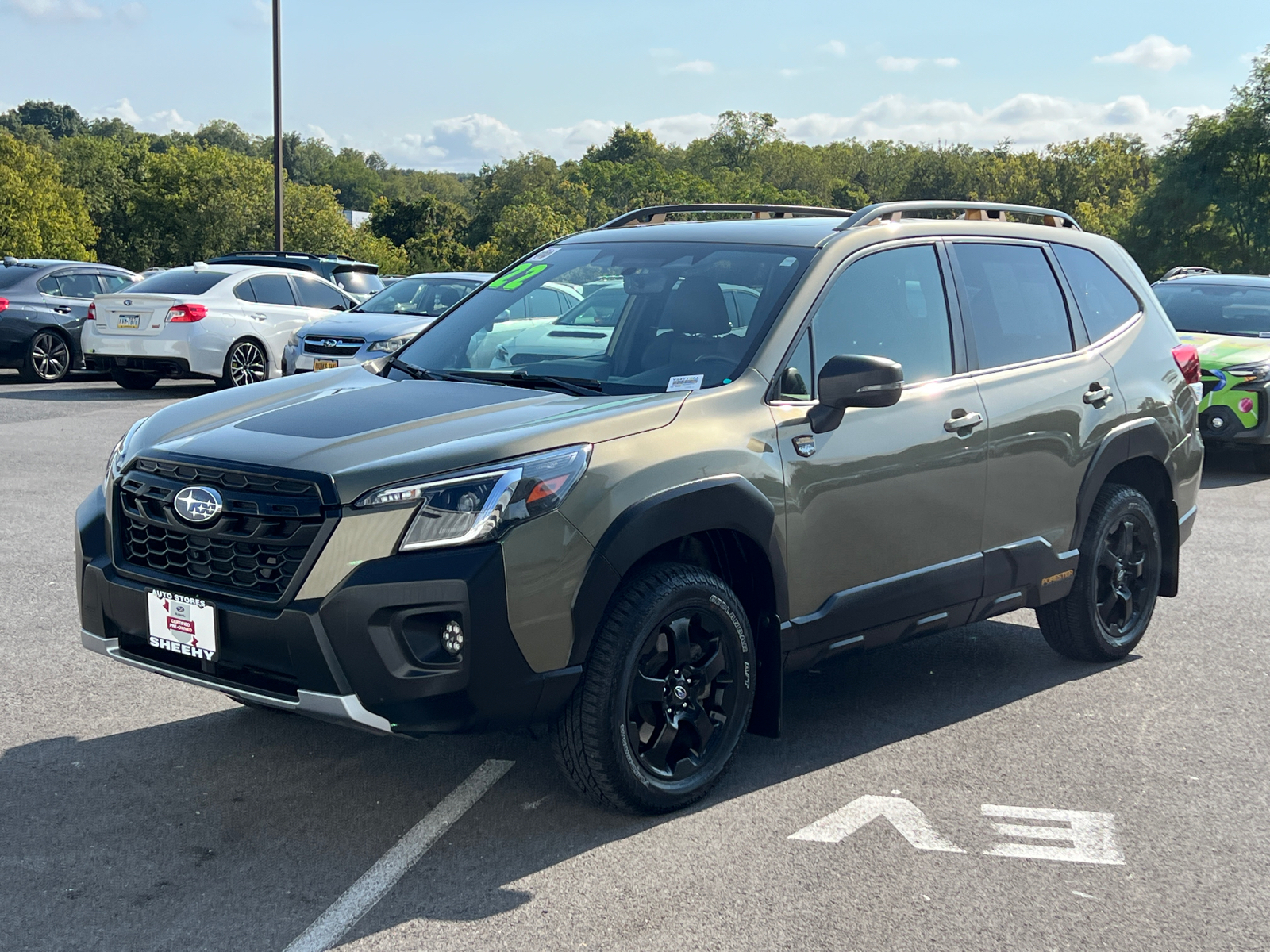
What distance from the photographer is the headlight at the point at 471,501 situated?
11.6 ft

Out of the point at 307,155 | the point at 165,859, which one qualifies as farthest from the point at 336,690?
the point at 307,155

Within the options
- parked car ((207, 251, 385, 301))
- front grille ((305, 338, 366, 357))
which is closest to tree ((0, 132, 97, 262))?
parked car ((207, 251, 385, 301))

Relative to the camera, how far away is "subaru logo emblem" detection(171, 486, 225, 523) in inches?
145

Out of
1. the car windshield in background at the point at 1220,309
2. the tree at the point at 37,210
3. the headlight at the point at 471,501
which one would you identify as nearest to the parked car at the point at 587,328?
the headlight at the point at 471,501

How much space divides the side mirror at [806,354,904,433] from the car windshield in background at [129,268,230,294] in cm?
1335

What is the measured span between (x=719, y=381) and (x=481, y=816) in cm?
155

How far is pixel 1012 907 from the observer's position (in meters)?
3.55

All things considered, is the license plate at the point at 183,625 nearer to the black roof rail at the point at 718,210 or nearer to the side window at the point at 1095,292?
the black roof rail at the point at 718,210

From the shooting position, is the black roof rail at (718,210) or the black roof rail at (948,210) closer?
the black roof rail at (948,210)

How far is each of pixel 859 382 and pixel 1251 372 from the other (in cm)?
845

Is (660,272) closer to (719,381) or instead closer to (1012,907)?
(719,381)

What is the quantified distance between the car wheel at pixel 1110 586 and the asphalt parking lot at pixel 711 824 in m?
0.14

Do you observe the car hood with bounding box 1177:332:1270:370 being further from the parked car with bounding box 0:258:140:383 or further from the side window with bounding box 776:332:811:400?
the parked car with bounding box 0:258:140:383

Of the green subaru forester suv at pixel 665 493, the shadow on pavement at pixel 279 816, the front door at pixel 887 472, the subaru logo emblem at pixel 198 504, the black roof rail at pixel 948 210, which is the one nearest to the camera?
the shadow on pavement at pixel 279 816
